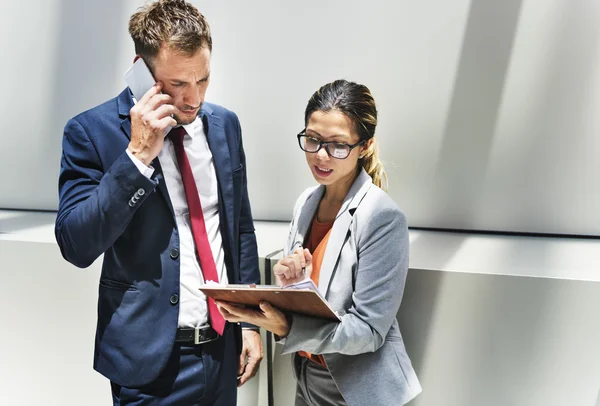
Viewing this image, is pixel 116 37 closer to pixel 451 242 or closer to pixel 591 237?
pixel 451 242

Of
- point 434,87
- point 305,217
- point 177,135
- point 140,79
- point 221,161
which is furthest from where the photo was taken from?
point 434,87

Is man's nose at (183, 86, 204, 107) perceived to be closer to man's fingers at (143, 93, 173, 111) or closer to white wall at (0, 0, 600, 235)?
man's fingers at (143, 93, 173, 111)

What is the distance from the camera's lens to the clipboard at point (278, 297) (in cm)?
158

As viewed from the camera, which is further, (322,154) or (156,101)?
(322,154)

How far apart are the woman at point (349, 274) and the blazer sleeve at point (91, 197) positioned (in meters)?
0.39

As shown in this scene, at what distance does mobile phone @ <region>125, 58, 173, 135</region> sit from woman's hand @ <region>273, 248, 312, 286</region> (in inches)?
21.2

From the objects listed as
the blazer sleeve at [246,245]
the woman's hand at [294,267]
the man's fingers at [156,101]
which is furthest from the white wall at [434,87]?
the man's fingers at [156,101]

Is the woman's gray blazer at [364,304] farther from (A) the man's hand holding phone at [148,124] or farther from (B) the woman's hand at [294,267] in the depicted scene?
(A) the man's hand holding phone at [148,124]

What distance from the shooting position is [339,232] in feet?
6.16

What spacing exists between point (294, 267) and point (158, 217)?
445 mm

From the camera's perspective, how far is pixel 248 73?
309 cm

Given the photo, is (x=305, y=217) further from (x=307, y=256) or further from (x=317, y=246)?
(x=307, y=256)

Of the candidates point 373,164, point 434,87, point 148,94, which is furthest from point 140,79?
point 434,87

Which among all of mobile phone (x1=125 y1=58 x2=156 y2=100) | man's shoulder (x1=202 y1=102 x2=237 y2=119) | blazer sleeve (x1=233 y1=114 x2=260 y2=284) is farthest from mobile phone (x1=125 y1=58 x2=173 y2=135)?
blazer sleeve (x1=233 y1=114 x2=260 y2=284)
